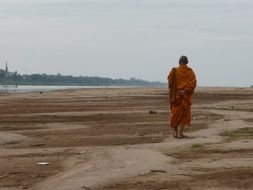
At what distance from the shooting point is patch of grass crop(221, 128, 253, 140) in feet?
46.6

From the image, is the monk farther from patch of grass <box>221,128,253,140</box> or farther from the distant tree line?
the distant tree line

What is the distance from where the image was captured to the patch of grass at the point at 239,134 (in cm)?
1420

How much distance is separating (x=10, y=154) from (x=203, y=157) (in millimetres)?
3816

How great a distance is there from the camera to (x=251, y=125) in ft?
58.0

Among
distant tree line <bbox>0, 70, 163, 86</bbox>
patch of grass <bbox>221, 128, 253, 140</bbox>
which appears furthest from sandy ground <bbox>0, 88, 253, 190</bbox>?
distant tree line <bbox>0, 70, 163, 86</bbox>

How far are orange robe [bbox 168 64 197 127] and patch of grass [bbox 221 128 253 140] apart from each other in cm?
101

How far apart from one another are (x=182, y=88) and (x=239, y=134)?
5.57 feet

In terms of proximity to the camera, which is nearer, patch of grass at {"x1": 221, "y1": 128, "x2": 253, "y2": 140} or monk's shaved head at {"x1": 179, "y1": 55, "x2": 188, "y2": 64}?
patch of grass at {"x1": 221, "y1": 128, "x2": 253, "y2": 140}

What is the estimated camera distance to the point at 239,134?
1502 cm

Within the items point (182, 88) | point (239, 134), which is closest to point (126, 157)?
point (182, 88)

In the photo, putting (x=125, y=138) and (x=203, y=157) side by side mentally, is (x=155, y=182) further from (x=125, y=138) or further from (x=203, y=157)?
(x=125, y=138)

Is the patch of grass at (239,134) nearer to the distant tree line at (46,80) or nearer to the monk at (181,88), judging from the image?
the monk at (181,88)

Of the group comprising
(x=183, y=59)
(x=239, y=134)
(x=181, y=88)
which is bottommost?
(x=239, y=134)

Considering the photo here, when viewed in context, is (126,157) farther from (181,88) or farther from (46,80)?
(46,80)
